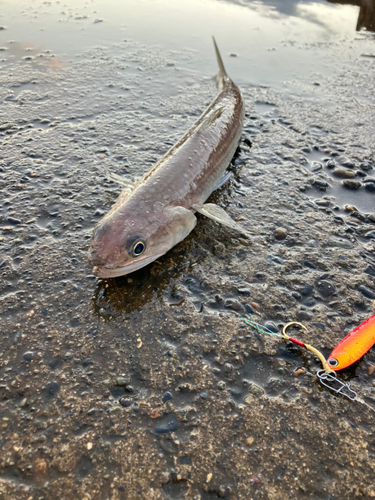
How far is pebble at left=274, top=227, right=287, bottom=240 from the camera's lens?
11.0ft

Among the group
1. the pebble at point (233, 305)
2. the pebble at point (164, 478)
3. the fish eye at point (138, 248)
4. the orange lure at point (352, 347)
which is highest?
the fish eye at point (138, 248)

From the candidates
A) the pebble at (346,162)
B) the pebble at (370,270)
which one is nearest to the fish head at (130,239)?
the pebble at (370,270)

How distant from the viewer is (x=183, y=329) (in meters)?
2.54

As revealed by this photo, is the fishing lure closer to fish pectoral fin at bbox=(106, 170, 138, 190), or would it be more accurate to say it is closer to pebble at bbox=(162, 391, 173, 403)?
pebble at bbox=(162, 391, 173, 403)

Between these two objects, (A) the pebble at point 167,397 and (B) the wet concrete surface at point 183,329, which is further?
(A) the pebble at point 167,397

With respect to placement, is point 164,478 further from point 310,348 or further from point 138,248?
point 138,248

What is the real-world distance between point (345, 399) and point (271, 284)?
0.98m

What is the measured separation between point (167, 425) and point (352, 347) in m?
1.25

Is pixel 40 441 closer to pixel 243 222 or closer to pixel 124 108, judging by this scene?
pixel 243 222

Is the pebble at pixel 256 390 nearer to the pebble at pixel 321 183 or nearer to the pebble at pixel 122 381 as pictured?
the pebble at pixel 122 381

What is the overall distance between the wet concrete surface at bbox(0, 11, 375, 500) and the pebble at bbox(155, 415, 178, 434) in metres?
0.01

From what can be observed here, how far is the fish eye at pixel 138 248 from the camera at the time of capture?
8.77 feet

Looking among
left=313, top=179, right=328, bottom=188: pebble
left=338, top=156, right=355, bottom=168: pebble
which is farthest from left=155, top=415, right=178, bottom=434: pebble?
left=338, top=156, right=355, bottom=168: pebble

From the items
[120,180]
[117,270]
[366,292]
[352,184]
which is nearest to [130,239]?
[117,270]
